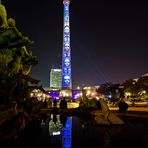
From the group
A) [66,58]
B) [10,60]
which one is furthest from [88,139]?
[66,58]

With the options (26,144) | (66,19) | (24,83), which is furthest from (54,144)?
(66,19)

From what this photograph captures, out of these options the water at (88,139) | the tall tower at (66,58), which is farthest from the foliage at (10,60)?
the tall tower at (66,58)

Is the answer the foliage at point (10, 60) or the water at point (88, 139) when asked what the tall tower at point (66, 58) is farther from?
the water at point (88, 139)

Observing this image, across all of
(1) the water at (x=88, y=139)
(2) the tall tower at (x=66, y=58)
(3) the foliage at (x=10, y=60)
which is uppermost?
(2) the tall tower at (x=66, y=58)

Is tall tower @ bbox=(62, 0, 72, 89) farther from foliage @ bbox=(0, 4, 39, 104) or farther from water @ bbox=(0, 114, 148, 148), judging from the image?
water @ bbox=(0, 114, 148, 148)

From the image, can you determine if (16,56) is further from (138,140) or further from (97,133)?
(138,140)

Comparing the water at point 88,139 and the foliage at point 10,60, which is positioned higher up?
the foliage at point 10,60

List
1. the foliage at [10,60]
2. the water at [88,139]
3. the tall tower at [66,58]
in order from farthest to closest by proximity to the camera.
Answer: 1. the tall tower at [66,58]
2. the foliage at [10,60]
3. the water at [88,139]

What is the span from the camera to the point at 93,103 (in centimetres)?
3297

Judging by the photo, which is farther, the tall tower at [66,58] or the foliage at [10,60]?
the tall tower at [66,58]

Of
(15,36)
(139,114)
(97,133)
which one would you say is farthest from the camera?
(139,114)

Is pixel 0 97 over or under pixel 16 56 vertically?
under

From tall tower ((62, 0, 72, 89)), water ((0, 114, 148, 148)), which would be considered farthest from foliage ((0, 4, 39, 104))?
tall tower ((62, 0, 72, 89))

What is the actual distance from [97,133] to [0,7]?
28.3 ft
